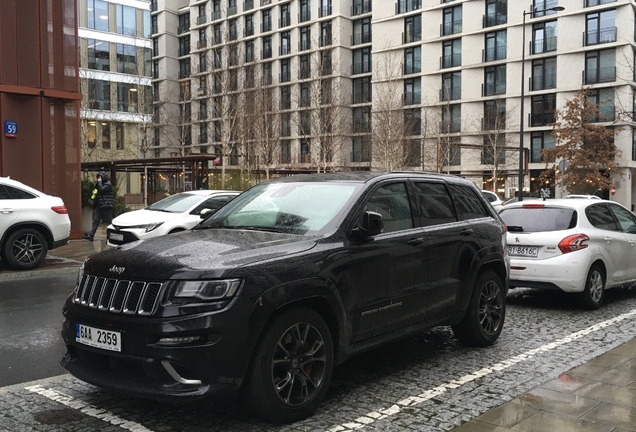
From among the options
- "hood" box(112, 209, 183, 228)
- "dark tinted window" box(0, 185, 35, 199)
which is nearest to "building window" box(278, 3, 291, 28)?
"hood" box(112, 209, 183, 228)

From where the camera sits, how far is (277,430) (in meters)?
4.20

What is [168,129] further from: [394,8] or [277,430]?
[277,430]

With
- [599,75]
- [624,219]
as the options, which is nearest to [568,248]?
[624,219]

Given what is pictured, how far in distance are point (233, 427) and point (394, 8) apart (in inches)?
2532

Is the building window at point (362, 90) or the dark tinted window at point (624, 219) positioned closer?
the dark tinted window at point (624, 219)

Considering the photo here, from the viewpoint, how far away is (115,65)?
187 ft

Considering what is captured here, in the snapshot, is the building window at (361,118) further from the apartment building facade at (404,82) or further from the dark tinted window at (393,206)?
the dark tinted window at (393,206)

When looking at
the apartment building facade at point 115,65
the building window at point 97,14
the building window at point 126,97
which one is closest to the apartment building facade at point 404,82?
the building window at point 126,97

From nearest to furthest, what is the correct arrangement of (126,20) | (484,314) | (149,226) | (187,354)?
(187,354) → (484,314) → (149,226) → (126,20)

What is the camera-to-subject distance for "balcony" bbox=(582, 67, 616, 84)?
49.8m

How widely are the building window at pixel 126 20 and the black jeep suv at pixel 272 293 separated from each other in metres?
56.6

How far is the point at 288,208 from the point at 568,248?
4.91 m

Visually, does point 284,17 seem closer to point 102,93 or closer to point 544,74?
point 102,93

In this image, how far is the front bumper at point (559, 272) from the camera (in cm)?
841
